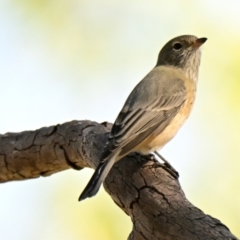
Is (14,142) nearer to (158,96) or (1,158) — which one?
A: (1,158)

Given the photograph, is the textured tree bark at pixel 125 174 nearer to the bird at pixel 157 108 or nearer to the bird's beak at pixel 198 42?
the bird at pixel 157 108

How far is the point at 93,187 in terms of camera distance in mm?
2389

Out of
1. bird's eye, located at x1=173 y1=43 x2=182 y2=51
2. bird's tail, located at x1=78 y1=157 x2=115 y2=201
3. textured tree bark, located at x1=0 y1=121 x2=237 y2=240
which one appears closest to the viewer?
textured tree bark, located at x1=0 y1=121 x2=237 y2=240

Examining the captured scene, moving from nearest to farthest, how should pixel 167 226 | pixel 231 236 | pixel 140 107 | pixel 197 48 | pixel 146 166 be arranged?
1. pixel 231 236
2. pixel 167 226
3. pixel 146 166
4. pixel 140 107
5. pixel 197 48

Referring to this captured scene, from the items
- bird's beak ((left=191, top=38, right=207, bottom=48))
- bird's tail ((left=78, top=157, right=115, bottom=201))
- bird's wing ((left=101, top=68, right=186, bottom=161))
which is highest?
bird's beak ((left=191, top=38, right=207, bottom=48))

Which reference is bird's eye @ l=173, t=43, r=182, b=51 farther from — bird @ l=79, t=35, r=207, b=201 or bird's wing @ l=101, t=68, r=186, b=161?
bird's wing @ l=101, t=68, r=186, b=161

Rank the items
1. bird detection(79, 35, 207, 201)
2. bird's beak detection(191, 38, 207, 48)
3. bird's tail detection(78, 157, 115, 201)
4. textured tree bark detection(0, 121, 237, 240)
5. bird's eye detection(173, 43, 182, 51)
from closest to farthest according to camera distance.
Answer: textured tree bark detection(0, 121, 237, 240) < bird's tail detection(78, 157, 115, 201) < bird detection(79, 35, 207, 201) < bird's beak detection(191, 38, 207, 48) < bird's eye detection(173, 43, 182, 51)

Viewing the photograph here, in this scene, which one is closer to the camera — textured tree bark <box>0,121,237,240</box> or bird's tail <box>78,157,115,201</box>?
textured tree bark <box>0,121,237,240</box>

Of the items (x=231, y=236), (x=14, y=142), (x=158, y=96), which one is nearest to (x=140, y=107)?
(x=158, y=96)

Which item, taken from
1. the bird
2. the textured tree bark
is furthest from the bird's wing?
the textured tree bark

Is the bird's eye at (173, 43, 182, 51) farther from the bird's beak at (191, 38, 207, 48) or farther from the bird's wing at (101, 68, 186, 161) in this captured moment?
the bird's wing at (101, 68, 186, 161)

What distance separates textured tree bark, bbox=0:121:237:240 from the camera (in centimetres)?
205

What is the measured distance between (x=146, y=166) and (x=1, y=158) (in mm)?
834

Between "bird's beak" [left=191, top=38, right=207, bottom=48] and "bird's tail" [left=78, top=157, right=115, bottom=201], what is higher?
"bird's beak" [left=191, top=38, right=207, bottom=48]
